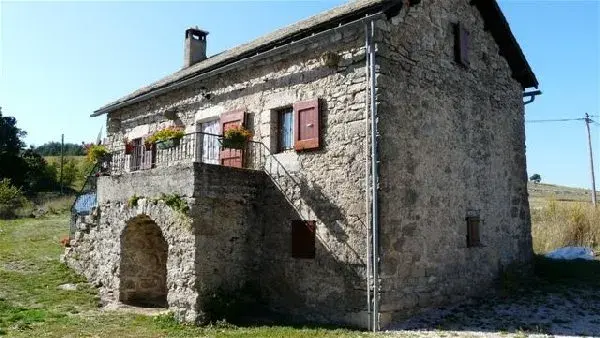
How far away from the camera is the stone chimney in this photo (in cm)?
1819

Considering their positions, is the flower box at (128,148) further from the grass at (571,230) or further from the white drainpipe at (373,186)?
the grass at (571,230)

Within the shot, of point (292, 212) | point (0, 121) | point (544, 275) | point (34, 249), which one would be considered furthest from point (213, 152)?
point (0, 121)

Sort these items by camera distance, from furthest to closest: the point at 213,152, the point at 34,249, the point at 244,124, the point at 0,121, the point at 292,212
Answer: the point at 0,121 < the point at 34,249 < the point at 213,152 < the point at 244,124 < the point at 292,212

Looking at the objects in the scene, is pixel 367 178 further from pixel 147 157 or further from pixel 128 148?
pixel 128 148

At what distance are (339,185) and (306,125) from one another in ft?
4.79

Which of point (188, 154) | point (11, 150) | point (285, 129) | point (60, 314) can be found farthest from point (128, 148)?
point (11, 150)

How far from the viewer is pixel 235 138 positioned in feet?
33.9

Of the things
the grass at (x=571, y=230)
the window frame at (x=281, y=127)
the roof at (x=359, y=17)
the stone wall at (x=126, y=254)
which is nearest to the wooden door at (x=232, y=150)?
the window frame at (x=281, y=127)

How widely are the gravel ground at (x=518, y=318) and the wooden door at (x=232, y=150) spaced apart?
498 cm

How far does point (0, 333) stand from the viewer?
8289 mm

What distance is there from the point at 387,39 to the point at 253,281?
552cm

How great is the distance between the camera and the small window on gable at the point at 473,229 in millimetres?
→ 10828

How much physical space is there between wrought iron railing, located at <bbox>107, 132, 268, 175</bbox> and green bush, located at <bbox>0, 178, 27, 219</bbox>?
1286 centimetres

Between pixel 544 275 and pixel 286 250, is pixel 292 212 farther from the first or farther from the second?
pixel 544 275
